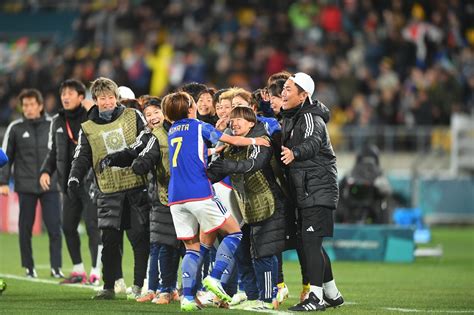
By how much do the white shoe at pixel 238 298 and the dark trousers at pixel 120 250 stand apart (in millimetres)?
1224

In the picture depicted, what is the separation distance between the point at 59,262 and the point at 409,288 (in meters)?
4.66

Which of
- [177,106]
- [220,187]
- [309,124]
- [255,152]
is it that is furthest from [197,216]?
[309,124]

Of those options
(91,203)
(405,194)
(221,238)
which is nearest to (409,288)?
(221,238)

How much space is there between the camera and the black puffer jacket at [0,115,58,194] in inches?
661

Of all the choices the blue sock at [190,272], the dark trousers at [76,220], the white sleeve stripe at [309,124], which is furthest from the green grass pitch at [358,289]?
the white sleeve stripe at [309,124]

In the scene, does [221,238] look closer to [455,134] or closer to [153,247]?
[153,247]

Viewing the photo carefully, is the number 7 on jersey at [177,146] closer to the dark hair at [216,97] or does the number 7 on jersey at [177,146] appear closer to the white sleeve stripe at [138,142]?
the white sleeve stripe at [138,142]

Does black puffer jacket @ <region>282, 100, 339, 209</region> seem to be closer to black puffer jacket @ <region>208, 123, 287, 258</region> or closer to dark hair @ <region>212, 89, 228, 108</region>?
black puffer jacket @ <region>208, 123, 287, 258</region>

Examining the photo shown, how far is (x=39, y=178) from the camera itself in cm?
1612

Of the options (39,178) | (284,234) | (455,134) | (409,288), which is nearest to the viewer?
(284,234)

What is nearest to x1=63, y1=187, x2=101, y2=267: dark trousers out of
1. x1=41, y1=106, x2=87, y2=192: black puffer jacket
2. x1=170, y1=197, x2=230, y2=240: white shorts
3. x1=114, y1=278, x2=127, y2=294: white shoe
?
x1=41, y1=106, x2=87, y2=192: black puffer jacket

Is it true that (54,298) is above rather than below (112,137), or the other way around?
below

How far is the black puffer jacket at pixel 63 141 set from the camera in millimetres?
14914

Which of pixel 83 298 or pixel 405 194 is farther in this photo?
pixel 405 194
